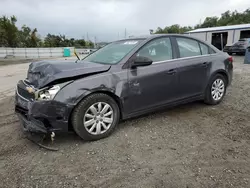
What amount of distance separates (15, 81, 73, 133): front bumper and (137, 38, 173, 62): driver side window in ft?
5.04

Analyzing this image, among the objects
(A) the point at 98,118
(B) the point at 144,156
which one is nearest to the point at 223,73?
(B) the point at 144,156

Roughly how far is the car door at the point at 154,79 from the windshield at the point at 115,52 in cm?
23

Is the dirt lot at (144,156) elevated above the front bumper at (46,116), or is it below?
below

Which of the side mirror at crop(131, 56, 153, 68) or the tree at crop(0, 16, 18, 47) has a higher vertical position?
the tree at crop(0, 16, 18, 47)

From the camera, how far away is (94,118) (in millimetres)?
2900

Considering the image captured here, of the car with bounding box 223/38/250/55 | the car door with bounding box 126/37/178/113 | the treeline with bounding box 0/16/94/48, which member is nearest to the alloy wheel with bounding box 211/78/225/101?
the car door with bounding box 126/37/178/113

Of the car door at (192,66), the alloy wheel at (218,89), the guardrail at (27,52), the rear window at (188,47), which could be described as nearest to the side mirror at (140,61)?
the car door at (192,66)

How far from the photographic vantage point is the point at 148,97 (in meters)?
3.32

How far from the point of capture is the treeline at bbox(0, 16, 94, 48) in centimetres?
3412

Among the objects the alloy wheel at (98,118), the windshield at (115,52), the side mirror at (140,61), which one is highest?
the windshield at (115,52)

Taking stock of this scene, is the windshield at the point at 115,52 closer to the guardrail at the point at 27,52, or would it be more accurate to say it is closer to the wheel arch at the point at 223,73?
the wheel arch at the point at 223,73

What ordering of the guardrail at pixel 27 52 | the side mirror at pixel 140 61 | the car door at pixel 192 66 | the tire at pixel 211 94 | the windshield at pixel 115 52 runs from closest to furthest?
the side mirror at pixel 140 61 < the windshield at pixel 115 52 < the car door at pixel 192 66 < the tire at pixel 211 94 < the guardrail at pixel 27 52

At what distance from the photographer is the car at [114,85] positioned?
2680 mm

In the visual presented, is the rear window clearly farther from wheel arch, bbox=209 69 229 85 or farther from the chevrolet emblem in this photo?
the chevrolet emblem
